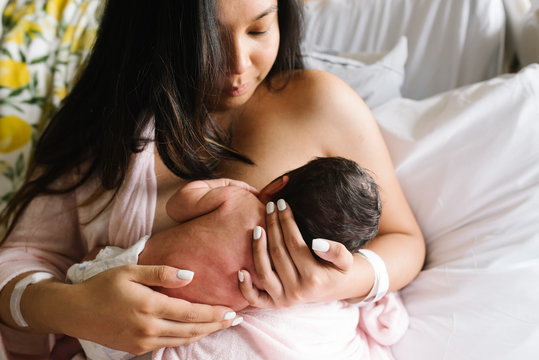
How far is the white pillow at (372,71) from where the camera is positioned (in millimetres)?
1434

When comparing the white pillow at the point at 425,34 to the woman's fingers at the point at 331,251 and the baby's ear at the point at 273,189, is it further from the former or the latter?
the woman's fingers at the point at 331,251

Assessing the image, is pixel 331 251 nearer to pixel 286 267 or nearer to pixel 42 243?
pixel 286 267

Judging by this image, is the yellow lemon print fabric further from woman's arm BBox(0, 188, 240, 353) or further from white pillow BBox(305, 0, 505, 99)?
white pillow BBox(305, 0, 505, 99)

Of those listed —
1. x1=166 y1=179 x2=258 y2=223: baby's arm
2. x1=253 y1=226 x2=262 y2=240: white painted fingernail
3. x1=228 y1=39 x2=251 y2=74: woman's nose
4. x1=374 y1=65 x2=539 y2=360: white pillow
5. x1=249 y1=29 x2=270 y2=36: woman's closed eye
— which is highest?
x1=249 y1=29 x2=270 y2=36: woman's closed eye

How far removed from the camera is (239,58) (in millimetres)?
951

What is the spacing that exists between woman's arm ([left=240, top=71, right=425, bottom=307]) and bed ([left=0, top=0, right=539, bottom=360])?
106 millimetres

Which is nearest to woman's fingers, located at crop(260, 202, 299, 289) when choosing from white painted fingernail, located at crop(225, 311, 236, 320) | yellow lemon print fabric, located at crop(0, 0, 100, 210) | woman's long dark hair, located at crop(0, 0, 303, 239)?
white painted fingernail, located at crop(225, 311, 236, 320)

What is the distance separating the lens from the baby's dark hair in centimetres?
80

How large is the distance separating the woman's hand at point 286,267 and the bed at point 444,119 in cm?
32

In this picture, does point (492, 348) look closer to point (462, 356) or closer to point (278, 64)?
point (462, 356)

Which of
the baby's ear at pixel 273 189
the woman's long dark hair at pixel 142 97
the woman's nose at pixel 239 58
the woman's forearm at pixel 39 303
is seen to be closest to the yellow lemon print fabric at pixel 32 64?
the woman's long dark hair at pixel 142 97

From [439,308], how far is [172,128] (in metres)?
0.72

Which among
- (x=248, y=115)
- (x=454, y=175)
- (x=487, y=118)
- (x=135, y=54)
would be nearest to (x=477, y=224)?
(x=454, y=175)

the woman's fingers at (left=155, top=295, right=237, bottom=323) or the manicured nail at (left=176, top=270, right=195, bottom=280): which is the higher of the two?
the manicured nail at (left=176, top=270, right=195, bottom=280)
